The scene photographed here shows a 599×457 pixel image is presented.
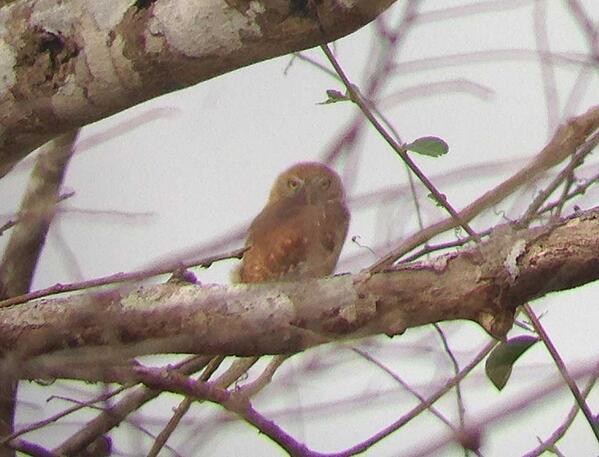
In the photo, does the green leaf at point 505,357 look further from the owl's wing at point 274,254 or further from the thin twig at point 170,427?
the owl's wing at point 274,254

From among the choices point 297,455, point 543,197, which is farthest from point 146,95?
point 543,197

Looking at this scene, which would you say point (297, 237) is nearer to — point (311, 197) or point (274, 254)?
point (274, 254)

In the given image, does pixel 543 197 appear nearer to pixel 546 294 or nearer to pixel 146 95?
pixel 546 294

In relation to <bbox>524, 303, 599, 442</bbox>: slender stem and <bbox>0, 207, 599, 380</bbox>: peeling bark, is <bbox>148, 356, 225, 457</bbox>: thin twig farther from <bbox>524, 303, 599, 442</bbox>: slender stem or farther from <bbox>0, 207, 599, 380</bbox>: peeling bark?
<bbox>524, 303, 599, 442</bbox>: slender stem

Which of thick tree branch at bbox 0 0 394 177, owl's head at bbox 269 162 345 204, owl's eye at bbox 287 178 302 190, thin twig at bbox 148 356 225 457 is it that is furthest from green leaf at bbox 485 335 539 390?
owl's eye at bbox 287 178 302 190

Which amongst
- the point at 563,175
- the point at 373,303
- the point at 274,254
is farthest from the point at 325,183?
the point at 373,303

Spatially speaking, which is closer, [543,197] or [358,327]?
[358,327]

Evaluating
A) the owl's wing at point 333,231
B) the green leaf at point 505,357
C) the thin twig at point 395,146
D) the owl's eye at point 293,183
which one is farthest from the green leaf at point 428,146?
the owl's eye at point 293,183

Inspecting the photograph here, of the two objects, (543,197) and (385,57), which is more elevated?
(385,57)
